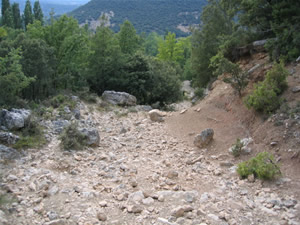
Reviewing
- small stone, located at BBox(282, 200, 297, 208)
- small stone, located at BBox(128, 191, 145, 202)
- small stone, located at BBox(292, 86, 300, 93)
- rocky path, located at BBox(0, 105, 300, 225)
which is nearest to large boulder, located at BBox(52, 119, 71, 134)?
rocky path, located at BBox(0, 105, 300, 225)

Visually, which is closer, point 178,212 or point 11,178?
point 178,212

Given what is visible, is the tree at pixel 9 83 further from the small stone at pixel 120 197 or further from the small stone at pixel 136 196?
the small stone at pixel 136 196

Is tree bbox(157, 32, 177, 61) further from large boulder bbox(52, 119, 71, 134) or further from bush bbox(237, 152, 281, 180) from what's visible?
bush bbox(237, 152, 281, 180)

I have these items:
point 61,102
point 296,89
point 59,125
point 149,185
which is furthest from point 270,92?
point 61,102

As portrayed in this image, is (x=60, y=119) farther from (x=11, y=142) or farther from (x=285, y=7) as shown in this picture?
(x=285, y=7)

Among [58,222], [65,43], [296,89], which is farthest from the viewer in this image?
[65,43]

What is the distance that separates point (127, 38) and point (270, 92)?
1893 cm

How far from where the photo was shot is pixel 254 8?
13867mm

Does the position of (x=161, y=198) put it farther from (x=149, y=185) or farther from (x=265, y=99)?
(x=265, y=99)

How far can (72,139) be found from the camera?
9.31 m

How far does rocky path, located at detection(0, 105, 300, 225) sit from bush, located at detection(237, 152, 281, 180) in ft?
0.67

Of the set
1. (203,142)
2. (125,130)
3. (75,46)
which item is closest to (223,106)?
(203,142)


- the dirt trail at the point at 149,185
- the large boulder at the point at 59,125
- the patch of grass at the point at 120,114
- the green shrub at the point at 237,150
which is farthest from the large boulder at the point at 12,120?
the green shrub at the point at 237,150

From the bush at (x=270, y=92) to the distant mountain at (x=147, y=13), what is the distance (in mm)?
110522
